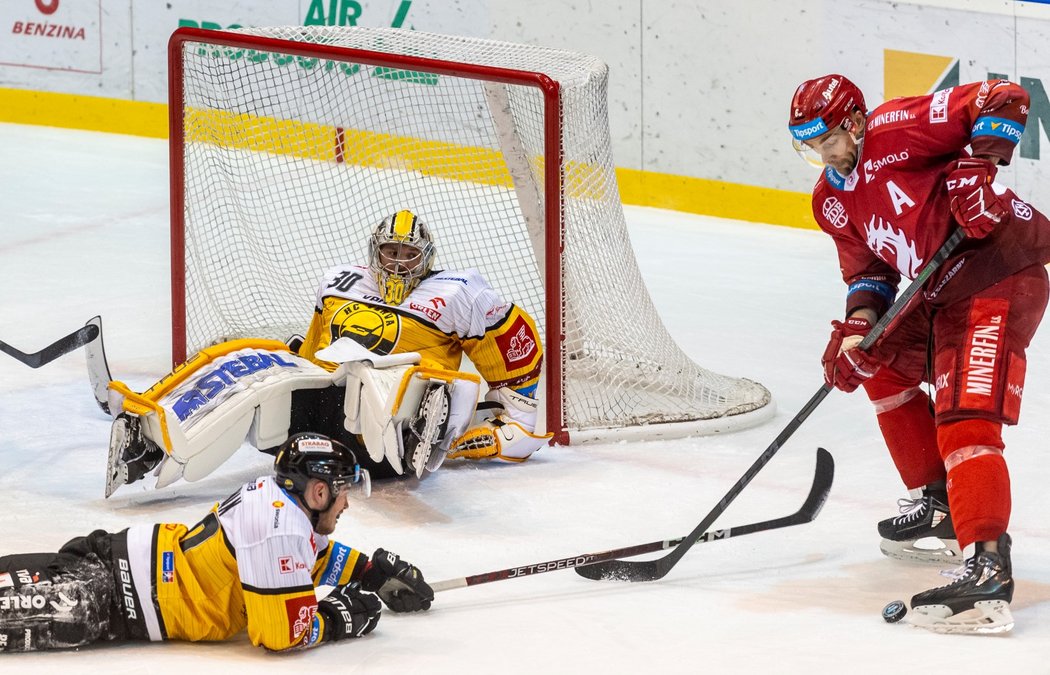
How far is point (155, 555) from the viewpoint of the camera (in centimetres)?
327

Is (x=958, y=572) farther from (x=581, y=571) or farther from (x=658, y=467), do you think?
(x=658, y=467)

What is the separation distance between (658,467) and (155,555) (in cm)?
194

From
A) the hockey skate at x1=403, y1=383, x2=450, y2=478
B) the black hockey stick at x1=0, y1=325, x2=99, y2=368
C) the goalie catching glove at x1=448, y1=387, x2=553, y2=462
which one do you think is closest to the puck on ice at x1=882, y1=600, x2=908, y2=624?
the hockey skate at x1=403, y1=383, x2=450, y2=478

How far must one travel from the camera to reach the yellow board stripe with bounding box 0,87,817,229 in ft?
19.7

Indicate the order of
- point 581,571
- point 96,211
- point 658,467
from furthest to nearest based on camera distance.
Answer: point 96,211 → point 658,467 → point 581,571

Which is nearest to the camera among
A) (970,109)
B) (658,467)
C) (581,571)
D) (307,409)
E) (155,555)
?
(155,555)

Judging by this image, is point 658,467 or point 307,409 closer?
point 307,409

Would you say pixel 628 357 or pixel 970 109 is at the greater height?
pixel 970 109

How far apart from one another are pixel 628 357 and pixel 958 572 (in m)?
2.07

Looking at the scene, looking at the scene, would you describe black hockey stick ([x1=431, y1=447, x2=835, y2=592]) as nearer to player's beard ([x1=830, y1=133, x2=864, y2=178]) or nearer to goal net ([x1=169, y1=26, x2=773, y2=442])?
player's beard ([x1=830, y1=133, x2=864, y2=178])

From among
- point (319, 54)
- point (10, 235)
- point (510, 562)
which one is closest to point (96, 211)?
point (10, 235)

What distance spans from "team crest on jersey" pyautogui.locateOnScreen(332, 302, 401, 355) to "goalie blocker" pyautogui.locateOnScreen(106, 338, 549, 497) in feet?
0.69

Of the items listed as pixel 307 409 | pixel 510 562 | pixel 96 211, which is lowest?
pixel 510 562

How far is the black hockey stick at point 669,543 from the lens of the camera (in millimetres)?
3711
